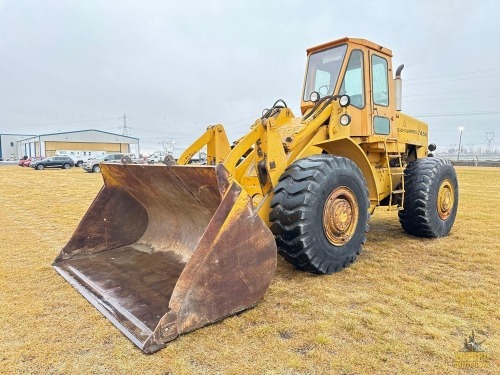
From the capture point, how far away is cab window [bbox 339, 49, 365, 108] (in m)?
4.97

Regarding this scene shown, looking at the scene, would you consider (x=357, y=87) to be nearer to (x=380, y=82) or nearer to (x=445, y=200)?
(x=380, y=82)

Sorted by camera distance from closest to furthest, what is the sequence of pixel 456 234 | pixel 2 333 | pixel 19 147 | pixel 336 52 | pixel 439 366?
1. pixel 439 366
2. pixel 2 333
3. pixel 336 52
4. pixel 456 234
5. pixel 19 147

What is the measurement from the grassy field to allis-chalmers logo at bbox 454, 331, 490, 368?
1.7 inches

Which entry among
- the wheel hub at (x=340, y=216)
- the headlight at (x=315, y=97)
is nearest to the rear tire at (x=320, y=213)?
the wheel hub at (x=340, y=216)

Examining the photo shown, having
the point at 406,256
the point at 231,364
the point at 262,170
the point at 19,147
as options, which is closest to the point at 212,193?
the point at 262,170

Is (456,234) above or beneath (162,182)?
beneath

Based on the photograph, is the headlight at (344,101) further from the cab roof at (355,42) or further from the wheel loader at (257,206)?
the cab roof at (355,42)

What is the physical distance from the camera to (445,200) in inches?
227

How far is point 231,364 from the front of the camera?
2395 mm

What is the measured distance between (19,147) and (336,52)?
3035 inches

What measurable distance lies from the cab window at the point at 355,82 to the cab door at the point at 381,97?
0.18m

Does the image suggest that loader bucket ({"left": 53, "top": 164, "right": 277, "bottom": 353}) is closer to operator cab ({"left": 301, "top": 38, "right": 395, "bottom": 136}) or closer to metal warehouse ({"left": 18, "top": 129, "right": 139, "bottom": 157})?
operator cab ({"left": 301, "top": 38, "right": 395, "bottom": 136})

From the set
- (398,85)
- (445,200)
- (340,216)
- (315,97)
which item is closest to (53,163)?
(315,97)

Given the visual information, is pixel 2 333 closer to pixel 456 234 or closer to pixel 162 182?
pixel 162 182
